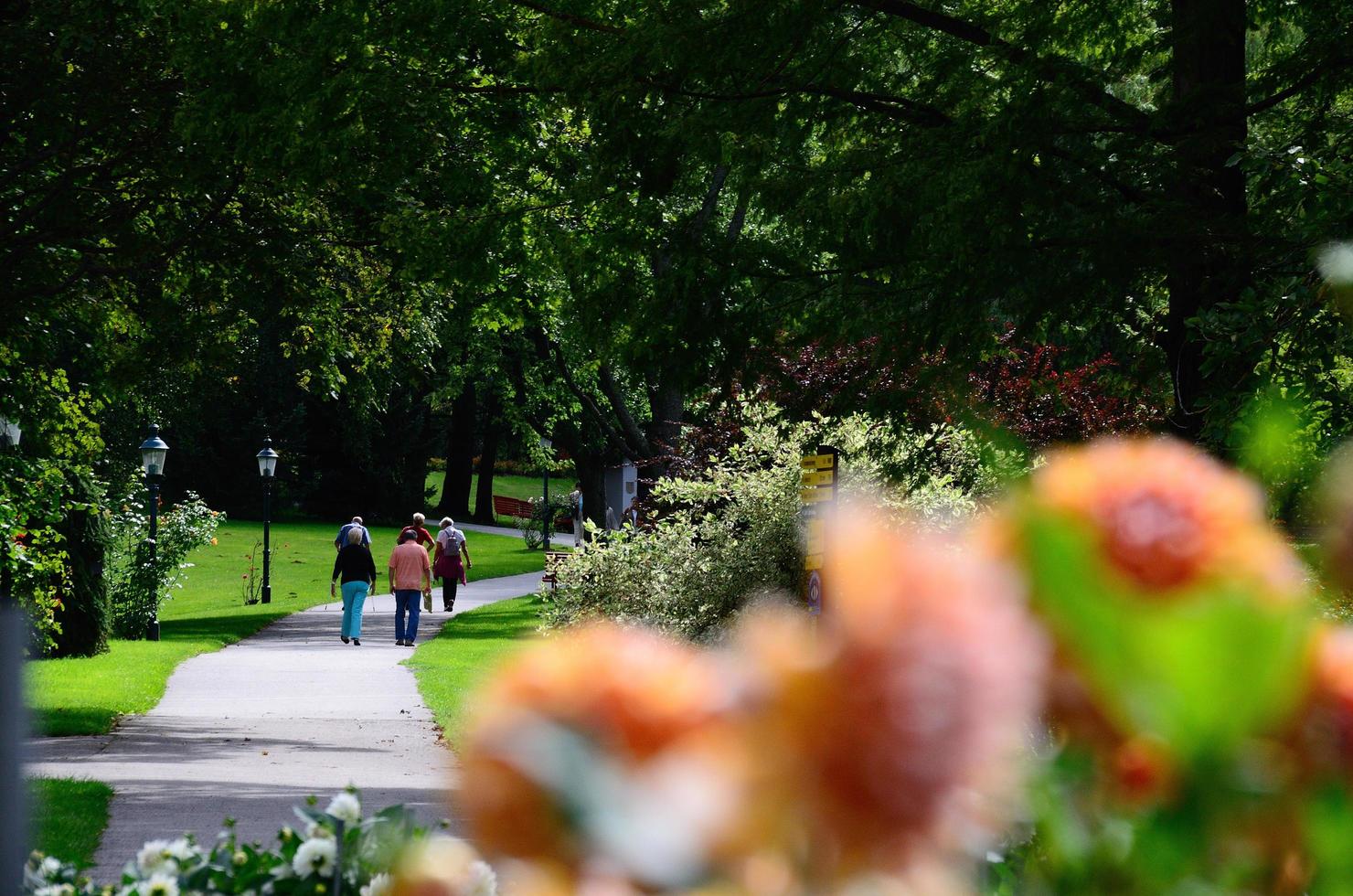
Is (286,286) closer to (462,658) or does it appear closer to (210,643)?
(462,658)

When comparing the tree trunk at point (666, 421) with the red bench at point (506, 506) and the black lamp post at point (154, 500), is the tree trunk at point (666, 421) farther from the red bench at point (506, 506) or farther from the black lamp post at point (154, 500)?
the red bench at point (506, 506)

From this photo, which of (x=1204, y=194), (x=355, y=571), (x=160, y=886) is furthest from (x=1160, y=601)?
(x=355, y=571)

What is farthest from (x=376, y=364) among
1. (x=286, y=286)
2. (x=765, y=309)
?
(x=765, y=309)

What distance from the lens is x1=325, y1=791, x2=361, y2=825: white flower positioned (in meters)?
3.05

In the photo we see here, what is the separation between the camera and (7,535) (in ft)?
42.3

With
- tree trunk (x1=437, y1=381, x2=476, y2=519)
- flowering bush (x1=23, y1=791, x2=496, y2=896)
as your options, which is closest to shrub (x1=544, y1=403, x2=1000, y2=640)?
flowering bush (x1=23, y1=791, x2=496, y2=896)

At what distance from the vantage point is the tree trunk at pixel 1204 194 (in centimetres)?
823

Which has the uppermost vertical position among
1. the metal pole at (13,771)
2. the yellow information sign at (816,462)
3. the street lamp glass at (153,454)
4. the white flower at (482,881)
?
the street lamp glass at (153,454)

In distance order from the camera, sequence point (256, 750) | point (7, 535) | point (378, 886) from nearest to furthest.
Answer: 1. point (378, 886)
2. point (256, 750)
3. point (7, 535)

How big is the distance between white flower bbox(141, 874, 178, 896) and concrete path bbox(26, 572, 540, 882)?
2.63 m

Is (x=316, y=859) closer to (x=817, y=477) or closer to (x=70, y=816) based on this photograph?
(x=70, y=816)

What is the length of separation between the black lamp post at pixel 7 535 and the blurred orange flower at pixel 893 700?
1362cm

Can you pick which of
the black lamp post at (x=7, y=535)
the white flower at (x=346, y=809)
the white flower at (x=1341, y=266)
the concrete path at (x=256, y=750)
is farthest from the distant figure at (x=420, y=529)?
the white flower at (x=1341, y=266)

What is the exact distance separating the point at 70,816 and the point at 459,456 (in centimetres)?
5118
